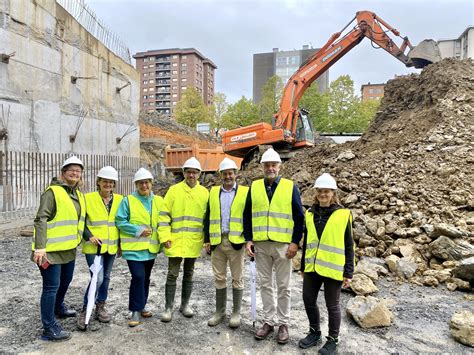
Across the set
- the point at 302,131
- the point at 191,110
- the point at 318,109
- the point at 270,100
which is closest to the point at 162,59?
the point at 191,110

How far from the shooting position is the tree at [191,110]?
130ft

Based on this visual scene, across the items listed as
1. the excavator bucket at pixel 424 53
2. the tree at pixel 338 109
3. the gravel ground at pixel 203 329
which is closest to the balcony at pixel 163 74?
the tree at pixel 338 109

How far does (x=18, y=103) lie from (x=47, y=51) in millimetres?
2077

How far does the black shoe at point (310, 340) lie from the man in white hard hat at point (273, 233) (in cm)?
16

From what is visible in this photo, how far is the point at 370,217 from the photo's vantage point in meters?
A: 6.97

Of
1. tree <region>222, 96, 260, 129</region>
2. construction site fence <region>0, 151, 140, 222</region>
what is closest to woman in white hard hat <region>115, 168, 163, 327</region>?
construction site fence <region>0, 151, 140, 222</region>

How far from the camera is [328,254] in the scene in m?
3.17

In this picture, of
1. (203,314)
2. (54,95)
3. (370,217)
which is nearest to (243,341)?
(203,314)

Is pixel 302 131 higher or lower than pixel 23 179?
higher

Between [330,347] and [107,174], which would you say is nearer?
[330,347]

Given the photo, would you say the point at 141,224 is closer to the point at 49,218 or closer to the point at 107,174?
the point at 107,174

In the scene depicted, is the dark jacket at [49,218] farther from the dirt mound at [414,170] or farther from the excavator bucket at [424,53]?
the excavator bucket at [424,53]

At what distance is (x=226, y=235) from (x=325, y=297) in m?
1.17

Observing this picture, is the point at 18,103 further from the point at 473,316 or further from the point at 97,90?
the point at 473,316
